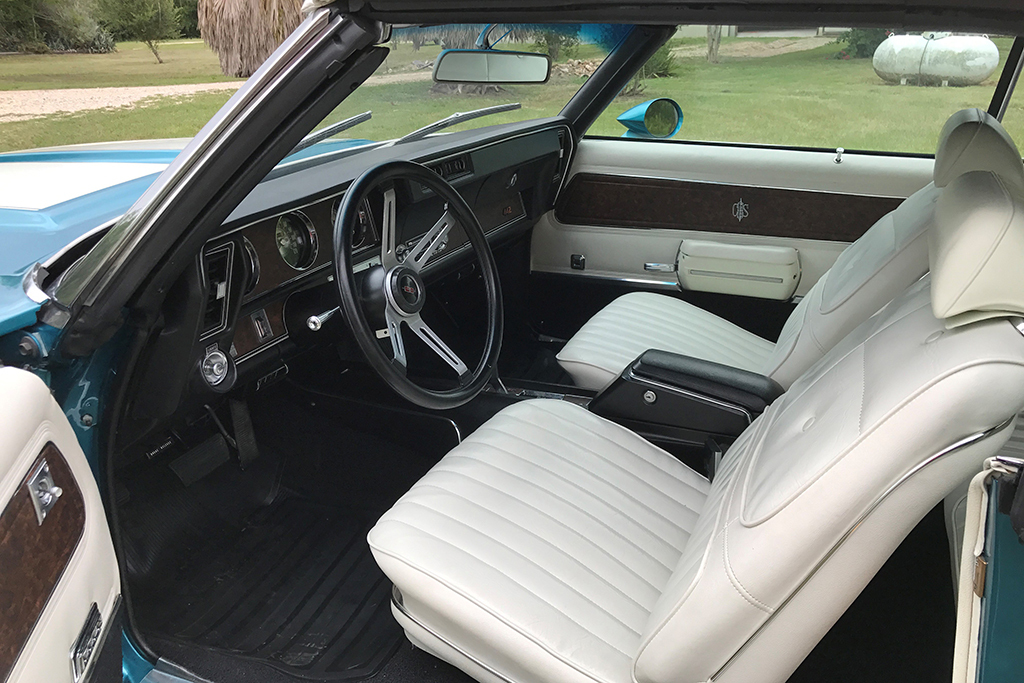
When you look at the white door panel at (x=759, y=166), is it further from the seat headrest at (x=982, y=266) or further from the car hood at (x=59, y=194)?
the seat headrest at (x=982, y=266)

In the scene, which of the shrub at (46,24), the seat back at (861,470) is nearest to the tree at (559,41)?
the seat back at (861,470)

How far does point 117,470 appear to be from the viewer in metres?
1.62

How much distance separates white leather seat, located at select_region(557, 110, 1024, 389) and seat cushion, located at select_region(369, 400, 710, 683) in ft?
1.62

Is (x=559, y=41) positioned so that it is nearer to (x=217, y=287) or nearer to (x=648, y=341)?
(x=648, y=341)

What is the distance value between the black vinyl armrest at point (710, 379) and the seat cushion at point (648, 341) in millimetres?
241

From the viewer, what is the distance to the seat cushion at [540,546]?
121cm

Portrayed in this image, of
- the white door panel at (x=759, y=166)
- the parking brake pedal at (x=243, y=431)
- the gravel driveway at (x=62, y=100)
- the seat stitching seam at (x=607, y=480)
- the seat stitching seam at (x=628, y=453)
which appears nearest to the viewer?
the seat stitching seam at (x=607, y=480)

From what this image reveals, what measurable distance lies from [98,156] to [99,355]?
111 cm

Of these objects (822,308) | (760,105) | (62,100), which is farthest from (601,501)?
(62,100)

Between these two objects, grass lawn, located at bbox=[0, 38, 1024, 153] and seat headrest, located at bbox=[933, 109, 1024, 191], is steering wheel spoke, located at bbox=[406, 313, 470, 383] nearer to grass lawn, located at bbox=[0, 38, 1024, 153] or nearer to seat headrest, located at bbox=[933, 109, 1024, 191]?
grass lawn, located at bbox=[0, 38, 1024, 153]

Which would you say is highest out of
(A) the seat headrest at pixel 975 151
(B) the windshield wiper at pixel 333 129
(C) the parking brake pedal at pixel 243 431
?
(A) the seat headrest at pixel 975 151

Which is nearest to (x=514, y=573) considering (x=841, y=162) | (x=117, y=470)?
(x=117, y=470)

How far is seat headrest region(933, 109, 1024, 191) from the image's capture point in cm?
115

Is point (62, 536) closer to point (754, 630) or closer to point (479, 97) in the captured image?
point (754, 630)
